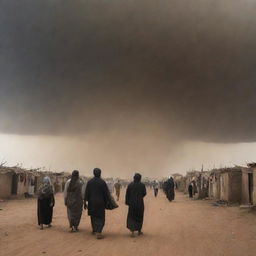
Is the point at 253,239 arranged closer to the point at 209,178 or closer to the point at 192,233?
the point at 192,233

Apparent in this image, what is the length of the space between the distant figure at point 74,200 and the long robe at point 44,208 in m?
0.67

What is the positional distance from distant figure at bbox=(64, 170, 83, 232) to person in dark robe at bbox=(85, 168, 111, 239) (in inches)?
30.2

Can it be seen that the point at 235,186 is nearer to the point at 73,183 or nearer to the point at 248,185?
the point at 248,185

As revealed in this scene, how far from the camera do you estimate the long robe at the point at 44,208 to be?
11.4 meters

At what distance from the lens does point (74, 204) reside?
1095cm

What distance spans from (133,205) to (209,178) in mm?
21053

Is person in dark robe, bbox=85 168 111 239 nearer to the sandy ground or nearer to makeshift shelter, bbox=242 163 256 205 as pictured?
the sandy ground

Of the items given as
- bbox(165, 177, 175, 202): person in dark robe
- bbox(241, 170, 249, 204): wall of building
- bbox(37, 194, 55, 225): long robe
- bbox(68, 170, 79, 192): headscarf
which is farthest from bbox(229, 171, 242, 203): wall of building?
bbox(37, 194, 55, 225): long robe

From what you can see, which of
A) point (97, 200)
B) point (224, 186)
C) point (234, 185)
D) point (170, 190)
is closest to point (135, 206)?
point (97, 200)

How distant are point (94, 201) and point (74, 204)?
1028mm

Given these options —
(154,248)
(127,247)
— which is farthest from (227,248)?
(127,247)

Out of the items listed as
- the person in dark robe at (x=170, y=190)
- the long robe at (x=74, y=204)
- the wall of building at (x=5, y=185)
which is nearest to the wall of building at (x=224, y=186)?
the person in dark robe at (x=170, y=190)

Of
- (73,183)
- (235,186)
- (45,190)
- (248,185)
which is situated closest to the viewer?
(73,183)

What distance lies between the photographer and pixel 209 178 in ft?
101
